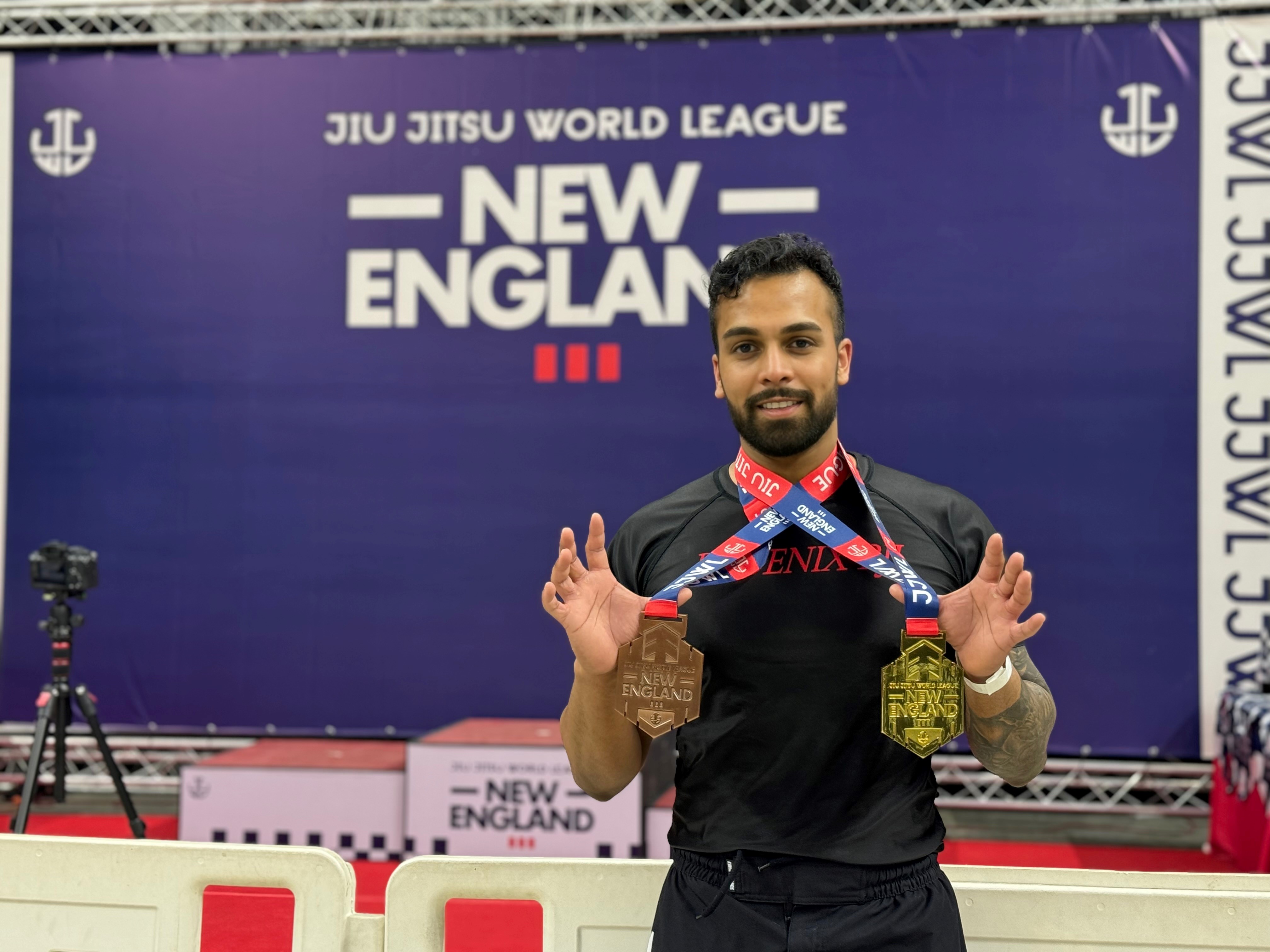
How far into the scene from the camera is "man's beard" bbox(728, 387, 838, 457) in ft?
4.87

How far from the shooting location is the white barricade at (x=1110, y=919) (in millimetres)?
1629

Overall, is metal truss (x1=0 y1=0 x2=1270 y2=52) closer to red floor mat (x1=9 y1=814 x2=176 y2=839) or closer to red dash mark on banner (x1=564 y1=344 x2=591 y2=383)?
red dash mark on banner (x1=564 y1=344 x2=591 y2=383)

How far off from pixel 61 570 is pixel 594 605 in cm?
357

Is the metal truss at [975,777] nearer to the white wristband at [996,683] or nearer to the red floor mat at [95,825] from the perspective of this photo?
the red floor mat at [95,825]

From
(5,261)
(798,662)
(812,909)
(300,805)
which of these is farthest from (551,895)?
(5,261)

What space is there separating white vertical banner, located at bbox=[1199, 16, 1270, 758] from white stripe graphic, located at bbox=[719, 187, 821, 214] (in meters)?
1.67

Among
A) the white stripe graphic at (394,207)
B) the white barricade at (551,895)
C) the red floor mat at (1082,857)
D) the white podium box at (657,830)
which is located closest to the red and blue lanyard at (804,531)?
the white barricade at (551,895)

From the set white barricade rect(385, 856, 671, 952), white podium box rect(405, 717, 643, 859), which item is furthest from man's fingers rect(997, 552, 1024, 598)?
white podium box rect(405, 717, 643, 859)

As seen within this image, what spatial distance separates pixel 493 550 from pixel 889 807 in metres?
3.92

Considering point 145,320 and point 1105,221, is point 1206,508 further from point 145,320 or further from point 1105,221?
point 145,320

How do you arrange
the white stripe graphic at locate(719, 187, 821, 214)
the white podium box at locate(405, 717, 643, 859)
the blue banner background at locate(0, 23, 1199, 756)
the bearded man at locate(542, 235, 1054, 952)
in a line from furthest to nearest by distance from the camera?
the white stripe graphic at locate(719, 187, 821, 214)
the blue banner background at locate(0, 23, 1199, 756)
the white podium box at locate(405, 717, 643, 859)
the bearded man at locate(542, 235, 1054, 952)

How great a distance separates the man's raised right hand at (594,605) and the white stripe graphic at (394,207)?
4.09 m

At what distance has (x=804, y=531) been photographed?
1.50 meters

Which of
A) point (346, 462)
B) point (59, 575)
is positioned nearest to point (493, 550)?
point (346, 462)
